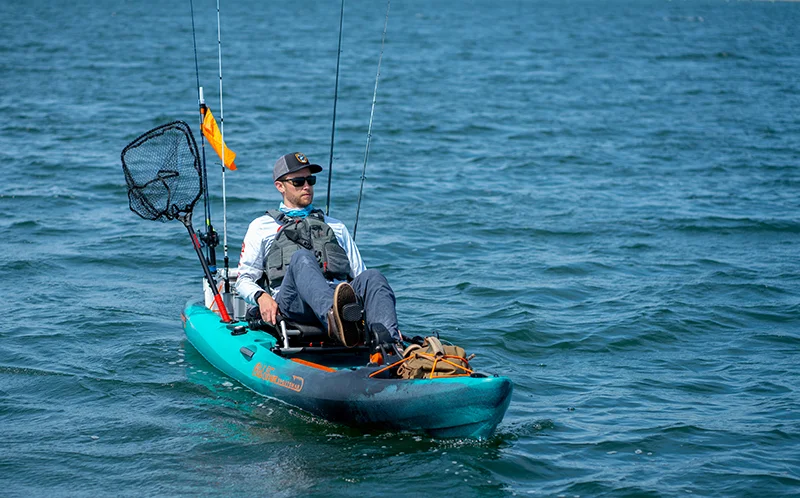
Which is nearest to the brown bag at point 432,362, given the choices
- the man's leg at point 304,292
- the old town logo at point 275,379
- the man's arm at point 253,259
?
the man's leg at point 304,292

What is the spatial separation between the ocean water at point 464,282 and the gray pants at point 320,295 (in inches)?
26.6

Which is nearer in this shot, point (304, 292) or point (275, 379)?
point (304, 292)

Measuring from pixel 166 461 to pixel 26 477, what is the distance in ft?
2.61

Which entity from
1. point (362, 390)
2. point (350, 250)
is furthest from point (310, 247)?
point (362, 390)

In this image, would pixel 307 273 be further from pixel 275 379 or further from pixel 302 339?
pixel 275 379

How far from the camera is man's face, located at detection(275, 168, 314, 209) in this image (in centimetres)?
696

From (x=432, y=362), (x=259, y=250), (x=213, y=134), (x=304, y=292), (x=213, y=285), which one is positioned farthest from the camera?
(x=213, y=134)

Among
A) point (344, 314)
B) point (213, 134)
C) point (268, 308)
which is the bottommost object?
point (268, 308)

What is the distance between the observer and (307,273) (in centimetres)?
648

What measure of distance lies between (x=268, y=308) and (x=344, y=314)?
0.78m

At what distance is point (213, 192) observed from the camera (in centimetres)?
1465

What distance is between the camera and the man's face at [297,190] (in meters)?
6.96

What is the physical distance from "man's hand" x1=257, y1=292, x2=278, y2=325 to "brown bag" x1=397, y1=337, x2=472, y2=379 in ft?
3.86

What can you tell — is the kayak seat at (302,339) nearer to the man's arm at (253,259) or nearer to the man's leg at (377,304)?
the man's arm at (253,259)
